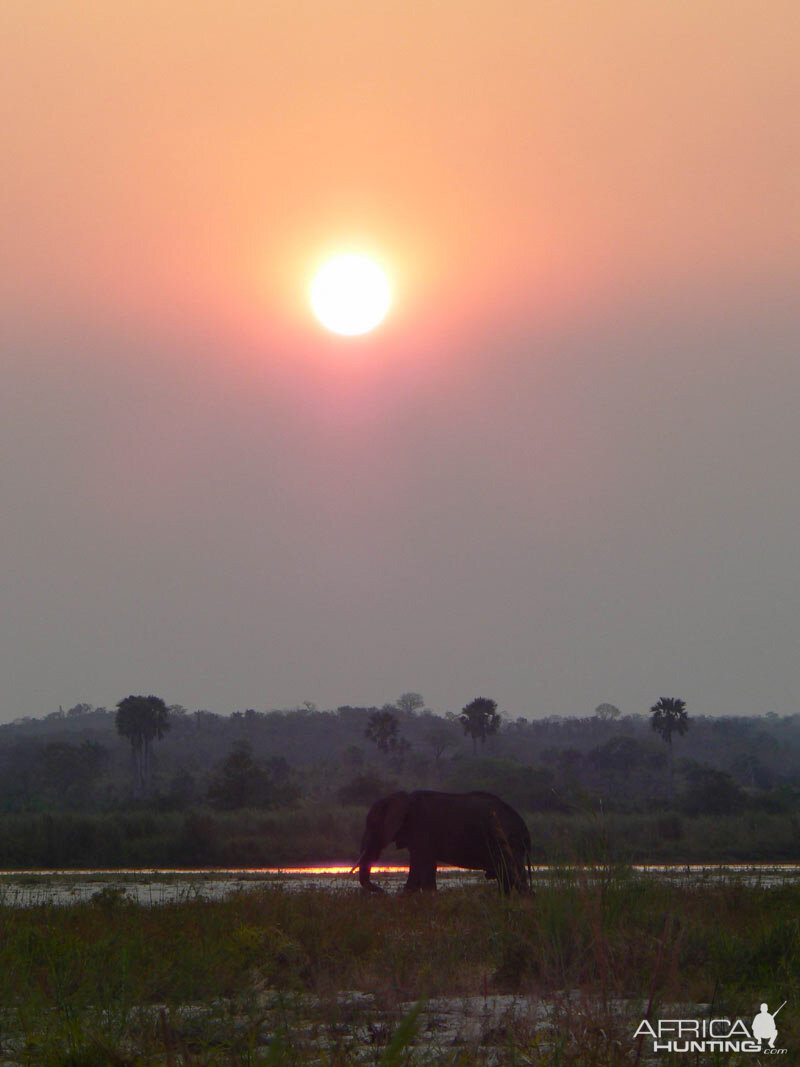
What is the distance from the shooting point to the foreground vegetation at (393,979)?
7.82 meters

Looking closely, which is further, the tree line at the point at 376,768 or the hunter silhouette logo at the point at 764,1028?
the tree line at the point at 376,768

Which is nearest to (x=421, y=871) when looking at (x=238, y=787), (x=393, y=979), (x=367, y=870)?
(x=367, y=870)

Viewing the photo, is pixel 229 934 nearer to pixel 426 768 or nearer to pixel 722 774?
pixel 722 774

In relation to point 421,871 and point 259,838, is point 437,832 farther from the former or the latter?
point 259,838

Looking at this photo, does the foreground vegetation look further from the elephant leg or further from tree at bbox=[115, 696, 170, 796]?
tree at bbox=[115, 696, 170, 796]

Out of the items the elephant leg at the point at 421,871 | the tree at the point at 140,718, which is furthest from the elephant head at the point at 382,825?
the tree at the point at 140,718

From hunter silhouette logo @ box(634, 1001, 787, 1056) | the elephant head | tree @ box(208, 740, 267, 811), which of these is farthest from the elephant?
tree @ box(208, 740, 267, 811)

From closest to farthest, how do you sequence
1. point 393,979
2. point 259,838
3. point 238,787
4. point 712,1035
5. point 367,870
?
point 712,1035 < point 393,979 < point 367,870 < point 259,838 < point 238,787

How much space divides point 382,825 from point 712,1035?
15.7 metres

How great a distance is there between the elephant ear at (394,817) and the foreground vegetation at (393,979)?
7265 mm

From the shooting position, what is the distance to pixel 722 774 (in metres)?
75.0

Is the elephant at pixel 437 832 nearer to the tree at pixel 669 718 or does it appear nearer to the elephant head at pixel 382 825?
the elephant head at pixel 382 825

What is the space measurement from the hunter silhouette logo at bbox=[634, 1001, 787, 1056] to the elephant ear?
49.5 ft

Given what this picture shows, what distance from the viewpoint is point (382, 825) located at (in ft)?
76.9
